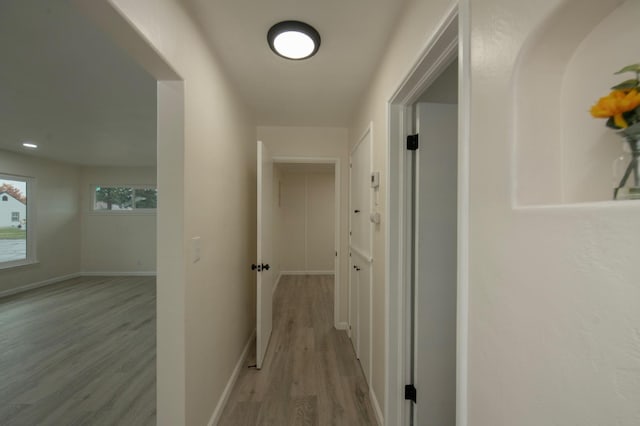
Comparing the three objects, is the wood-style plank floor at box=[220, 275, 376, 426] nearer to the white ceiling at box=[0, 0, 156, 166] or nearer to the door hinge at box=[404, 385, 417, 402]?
the door hinge at box=[404, 385, 417, 402]

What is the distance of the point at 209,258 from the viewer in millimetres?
1549

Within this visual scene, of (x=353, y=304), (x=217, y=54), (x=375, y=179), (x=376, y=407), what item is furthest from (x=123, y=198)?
(x=376, y=407)

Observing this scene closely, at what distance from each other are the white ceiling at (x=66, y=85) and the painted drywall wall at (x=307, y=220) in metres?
2.73

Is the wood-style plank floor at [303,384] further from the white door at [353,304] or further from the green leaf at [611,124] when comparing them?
the green leaf at [611,124]

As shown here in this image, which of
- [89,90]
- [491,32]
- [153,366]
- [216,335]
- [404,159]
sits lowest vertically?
[153,366]

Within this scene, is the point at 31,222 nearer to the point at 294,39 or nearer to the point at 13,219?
the point at 13,219

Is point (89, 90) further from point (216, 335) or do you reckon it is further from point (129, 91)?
point (216, 335)

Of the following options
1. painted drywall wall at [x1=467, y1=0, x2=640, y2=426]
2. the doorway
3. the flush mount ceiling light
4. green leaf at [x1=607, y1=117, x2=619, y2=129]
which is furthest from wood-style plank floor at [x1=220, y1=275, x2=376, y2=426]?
the flush mount ceiling light

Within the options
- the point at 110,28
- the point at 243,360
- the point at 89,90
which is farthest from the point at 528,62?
the point at 89,90

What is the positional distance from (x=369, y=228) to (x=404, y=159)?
2.16ft

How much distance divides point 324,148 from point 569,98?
2.60 meters

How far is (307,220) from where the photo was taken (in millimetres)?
5402

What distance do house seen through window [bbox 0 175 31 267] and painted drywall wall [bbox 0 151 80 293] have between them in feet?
0.42

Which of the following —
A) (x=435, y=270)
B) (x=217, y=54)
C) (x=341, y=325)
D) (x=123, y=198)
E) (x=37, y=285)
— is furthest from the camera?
(x=123, y=198)
